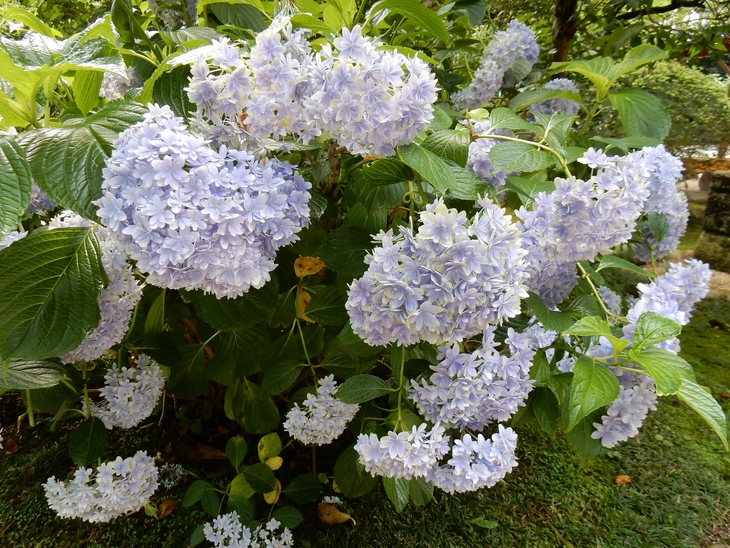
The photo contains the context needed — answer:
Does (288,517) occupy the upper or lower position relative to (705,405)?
lower

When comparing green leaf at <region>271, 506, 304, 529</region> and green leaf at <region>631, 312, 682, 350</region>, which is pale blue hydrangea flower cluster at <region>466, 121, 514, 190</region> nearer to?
green leaf at <region>631, 312, 682, 350</region>

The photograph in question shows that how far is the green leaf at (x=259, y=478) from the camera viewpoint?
1.37 metres

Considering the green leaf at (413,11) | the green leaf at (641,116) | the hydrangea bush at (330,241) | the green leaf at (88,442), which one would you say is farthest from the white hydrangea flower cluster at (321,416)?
the green leaf at (641,116)

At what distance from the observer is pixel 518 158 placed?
2.87 feet

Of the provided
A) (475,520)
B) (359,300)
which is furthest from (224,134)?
(475,520)

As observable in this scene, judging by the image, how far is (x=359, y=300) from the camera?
0.70 meters

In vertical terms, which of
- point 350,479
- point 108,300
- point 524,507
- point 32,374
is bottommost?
point 524,507

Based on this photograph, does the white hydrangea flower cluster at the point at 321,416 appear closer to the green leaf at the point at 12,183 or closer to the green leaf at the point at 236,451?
the green leaf at the point at 236,451

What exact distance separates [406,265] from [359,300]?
89 millimetres

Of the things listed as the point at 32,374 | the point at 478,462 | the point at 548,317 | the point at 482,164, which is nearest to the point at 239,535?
the point at 32,374

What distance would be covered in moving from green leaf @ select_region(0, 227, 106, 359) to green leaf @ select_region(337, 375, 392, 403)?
1.47 feet

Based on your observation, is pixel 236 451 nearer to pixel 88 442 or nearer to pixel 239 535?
pixel 239 535

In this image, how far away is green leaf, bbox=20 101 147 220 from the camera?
0.66m

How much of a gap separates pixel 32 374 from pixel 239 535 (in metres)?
0.77
